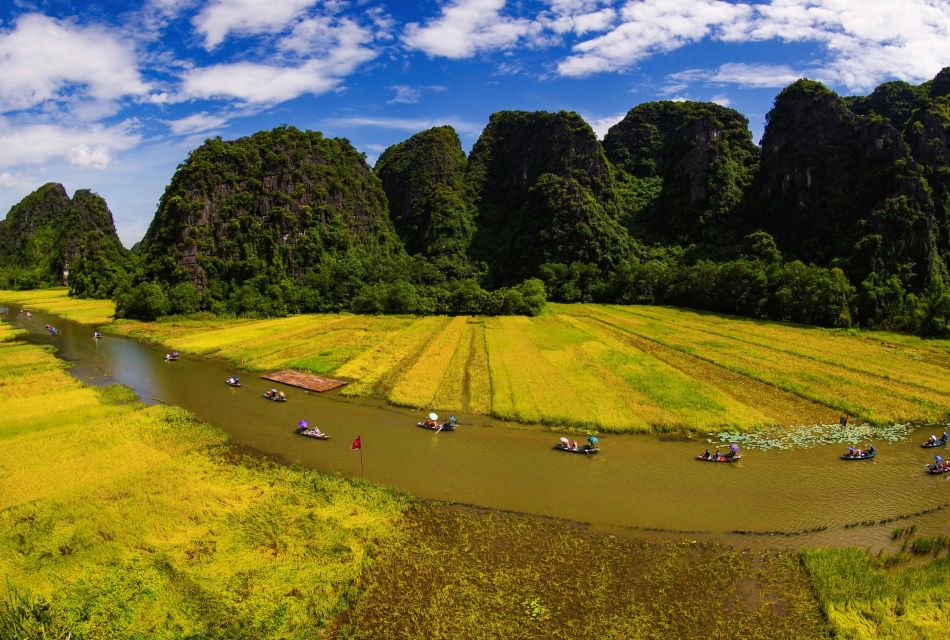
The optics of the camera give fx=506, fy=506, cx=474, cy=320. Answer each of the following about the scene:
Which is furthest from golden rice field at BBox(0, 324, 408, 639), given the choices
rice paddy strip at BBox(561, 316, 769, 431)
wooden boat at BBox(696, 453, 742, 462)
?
rice paddy strip at BBox(561, 316, 769, 431)

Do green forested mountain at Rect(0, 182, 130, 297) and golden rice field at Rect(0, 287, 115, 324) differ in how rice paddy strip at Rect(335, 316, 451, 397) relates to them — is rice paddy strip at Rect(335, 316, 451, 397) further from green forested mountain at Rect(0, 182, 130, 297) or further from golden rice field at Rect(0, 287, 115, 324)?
green forested mountain at Rect(0, 182, 130, 297)

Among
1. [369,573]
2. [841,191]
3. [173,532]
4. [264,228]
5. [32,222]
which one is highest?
[32,222]

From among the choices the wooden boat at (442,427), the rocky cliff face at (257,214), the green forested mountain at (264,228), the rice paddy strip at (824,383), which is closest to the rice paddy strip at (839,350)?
the rice paddy strip at (824,383)

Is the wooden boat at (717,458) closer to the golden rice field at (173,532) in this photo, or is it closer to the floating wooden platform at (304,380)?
the golden rice field at (173,532)

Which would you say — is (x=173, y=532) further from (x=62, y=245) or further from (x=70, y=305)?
(x=62, y=245)

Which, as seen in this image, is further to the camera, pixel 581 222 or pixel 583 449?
pixel 581 222

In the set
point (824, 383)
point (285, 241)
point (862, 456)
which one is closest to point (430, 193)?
point (285, 241)

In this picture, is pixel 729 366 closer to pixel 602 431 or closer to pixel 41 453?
pixel 602 431
